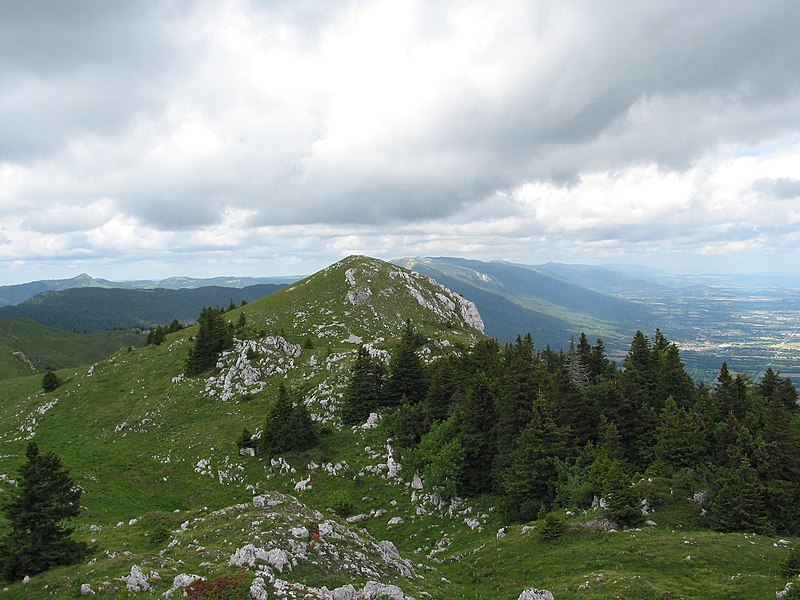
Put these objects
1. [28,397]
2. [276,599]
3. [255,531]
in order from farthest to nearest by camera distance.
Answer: [28,397]
[255,531]
[276,599]

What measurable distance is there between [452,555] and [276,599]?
17.2 meters

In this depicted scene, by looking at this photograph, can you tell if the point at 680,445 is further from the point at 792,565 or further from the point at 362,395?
the point at 362,395

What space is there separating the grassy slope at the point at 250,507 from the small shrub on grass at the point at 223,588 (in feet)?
4.82

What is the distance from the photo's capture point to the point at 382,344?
267 feet

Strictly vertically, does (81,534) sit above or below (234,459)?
above

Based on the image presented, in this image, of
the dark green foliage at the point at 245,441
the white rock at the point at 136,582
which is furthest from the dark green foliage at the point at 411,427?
the white rock at the point at 136,582

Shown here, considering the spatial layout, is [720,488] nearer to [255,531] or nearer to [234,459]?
[255,531]

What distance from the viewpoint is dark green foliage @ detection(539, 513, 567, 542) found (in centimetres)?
2903

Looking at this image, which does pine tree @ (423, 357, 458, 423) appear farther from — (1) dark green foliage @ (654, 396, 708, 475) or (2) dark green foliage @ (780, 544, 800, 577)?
(2) dark green foliage @ (780, 544, 800, 577)

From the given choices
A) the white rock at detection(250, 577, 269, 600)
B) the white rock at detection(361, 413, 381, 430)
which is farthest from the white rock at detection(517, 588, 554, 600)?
the white rock at detection(361, 413, 381, 430)

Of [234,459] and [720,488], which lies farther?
[234,459]

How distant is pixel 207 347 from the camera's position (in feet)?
252

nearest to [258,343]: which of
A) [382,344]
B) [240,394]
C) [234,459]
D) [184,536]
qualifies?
Result: [240,394]

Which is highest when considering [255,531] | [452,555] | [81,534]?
[255,531]
